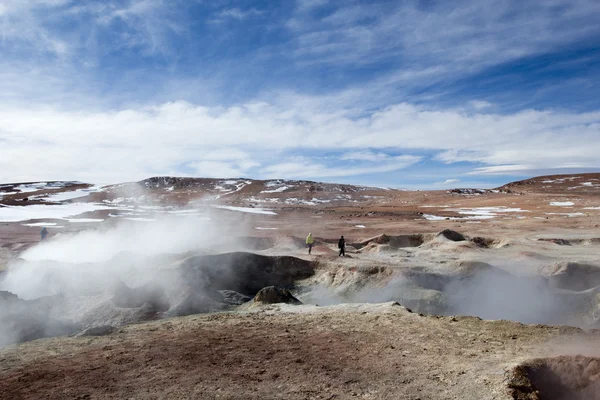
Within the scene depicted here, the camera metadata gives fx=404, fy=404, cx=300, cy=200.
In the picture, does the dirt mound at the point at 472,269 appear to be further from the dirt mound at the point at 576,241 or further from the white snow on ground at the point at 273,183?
the white snow on ground at the point at 273,183

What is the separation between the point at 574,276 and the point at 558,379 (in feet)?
36.4

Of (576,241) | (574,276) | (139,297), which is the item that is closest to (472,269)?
(574,276)

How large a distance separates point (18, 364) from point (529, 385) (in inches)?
352

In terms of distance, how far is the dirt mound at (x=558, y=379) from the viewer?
5.82 metres

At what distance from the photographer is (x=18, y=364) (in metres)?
7.72

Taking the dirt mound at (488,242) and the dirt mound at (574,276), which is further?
the dirt mound at (488,242)

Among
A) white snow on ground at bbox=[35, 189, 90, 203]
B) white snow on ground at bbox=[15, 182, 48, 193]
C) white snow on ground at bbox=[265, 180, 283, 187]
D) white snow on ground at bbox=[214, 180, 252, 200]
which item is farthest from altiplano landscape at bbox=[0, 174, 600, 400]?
white snow on ground at bbox=[15, 182, 48, 193]

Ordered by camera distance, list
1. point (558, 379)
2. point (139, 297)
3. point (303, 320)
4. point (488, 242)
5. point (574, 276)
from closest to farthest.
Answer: point (558, 379) < point (303, 320) < point (139, 297) < point (574, 276) < point (488, 242)

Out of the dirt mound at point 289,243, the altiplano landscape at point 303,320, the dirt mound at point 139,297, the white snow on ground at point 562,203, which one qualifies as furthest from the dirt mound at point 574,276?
the white snow on ground at point 562,203

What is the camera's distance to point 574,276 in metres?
15.3

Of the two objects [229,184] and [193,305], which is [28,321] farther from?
[229,184]

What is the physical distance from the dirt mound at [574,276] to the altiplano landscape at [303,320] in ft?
0.16

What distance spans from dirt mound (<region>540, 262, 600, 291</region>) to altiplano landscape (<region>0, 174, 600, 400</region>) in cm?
5

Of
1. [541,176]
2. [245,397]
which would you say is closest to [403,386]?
[245,397]
